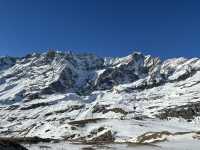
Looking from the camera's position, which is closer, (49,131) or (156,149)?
(156,149)

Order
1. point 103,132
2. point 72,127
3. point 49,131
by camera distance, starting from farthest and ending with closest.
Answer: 1. point 49,131
2. point 72,127
3. point 103,132

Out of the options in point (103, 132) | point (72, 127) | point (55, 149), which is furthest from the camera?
point (72, 127)

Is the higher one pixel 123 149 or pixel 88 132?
pixel 88 132

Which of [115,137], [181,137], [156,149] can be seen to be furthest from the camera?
[115,137]

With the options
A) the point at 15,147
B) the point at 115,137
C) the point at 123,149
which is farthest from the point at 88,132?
the point at 15,147

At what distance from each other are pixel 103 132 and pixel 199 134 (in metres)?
75.4

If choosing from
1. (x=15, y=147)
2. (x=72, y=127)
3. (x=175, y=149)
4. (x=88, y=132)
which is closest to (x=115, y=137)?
(x=88, y=132)

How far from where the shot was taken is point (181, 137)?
76.4m

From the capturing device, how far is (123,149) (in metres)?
51.1

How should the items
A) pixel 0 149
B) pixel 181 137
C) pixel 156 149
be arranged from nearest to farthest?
pixel 0 149
pixel 156 149
pixel 181 137

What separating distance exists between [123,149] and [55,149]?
29.9 ft

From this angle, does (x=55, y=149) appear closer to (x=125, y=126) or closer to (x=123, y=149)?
(x=123, y=149)

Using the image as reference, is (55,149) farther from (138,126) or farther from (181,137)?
(138,126)

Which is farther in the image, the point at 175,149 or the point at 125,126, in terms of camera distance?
the point at 125,126
